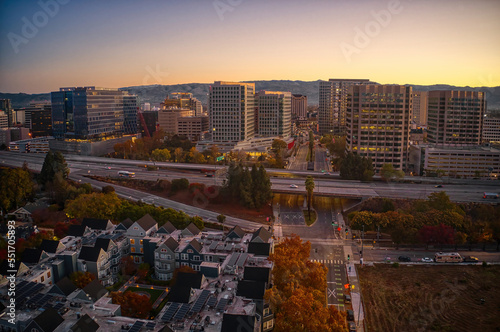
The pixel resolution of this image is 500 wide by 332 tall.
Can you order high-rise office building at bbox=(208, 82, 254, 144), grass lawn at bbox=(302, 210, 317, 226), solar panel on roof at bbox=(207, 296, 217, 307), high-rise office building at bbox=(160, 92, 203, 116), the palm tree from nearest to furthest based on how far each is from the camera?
solar panel on roof at bbox=(207, 296, 217, 307), grass lawn at bbox=(302, 210, 317, 226), the palm tree, high-rise office building at bbox=(208, 82, 254, 144), high-rise office building at bbox=(160, 92, 203, 116)

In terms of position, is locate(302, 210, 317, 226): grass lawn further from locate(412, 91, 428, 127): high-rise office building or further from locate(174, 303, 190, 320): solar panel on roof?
locate(412, 91, 428, 127): high-rise office building

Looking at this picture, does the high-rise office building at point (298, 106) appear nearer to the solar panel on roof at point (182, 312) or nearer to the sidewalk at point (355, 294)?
the sidewalk at point (355, 294)

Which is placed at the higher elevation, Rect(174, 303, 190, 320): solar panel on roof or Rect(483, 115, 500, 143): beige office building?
Rect(483, 115, 500, 143): beige office building

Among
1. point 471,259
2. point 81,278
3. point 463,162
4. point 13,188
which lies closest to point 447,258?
point 471,259

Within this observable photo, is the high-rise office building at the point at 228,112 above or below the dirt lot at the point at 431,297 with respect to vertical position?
above

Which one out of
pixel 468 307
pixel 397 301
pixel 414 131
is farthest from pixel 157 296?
pixel 414 131

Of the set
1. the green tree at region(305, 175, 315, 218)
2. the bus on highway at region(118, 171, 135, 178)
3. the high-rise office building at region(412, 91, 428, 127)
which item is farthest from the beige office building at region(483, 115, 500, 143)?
the bus on highway at region(118, 171, 135, 178)

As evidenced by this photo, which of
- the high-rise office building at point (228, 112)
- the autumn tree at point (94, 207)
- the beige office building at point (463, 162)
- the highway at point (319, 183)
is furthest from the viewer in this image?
the high-rise office building at point (228, 112)

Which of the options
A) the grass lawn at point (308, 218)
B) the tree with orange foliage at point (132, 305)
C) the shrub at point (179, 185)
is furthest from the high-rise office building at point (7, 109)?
the tree with orange foliage at point (132, 305)
